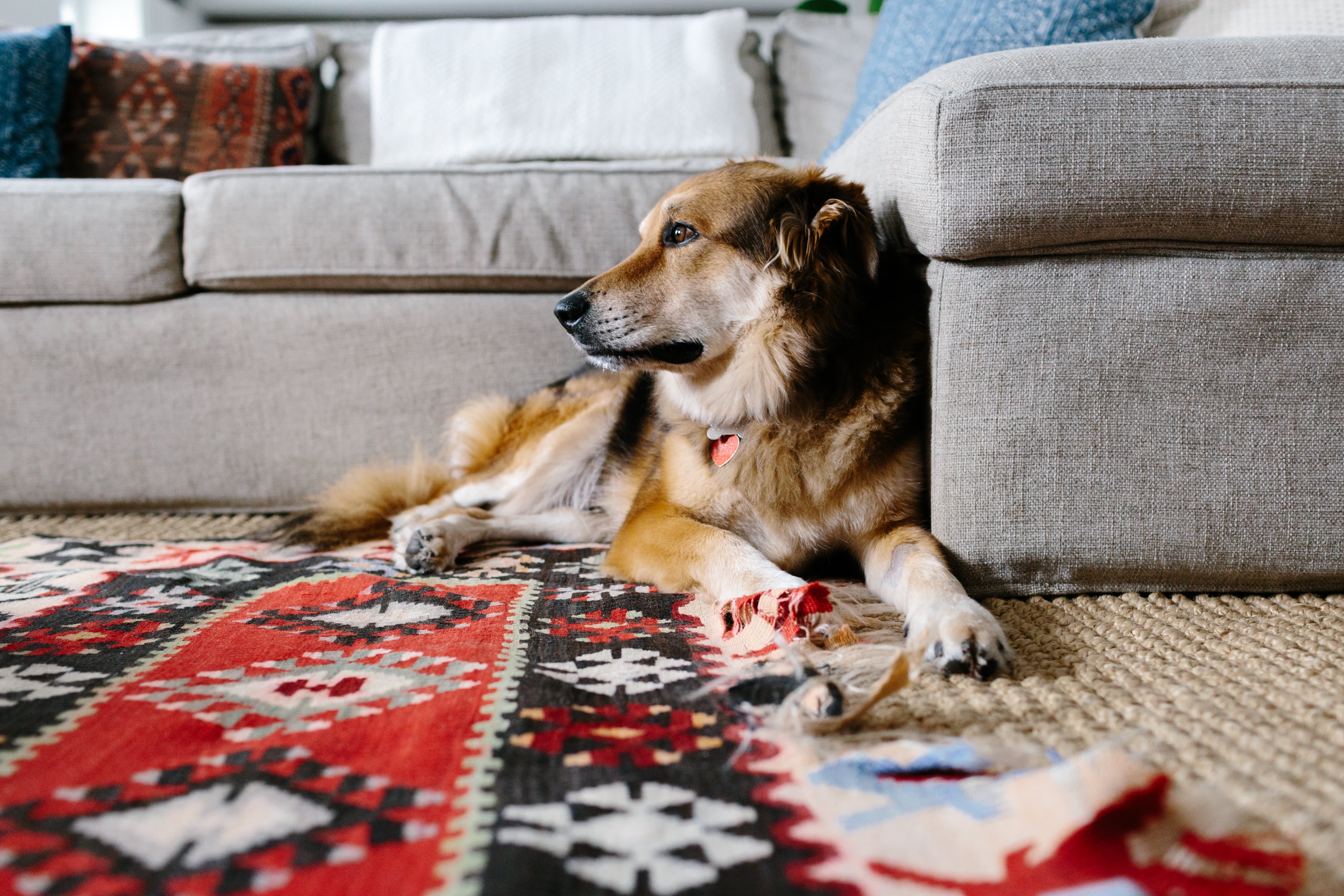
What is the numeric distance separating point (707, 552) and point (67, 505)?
174cm

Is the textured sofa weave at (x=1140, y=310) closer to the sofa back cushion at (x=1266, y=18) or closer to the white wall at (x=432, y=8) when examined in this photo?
the sofa back cushion at (x=1266, y=18)

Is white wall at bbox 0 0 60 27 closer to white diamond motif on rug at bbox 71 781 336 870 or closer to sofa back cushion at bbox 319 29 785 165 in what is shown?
sofa back cushion at bbox 319 29 785 165

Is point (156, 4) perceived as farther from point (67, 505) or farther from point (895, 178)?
point (895, 178)

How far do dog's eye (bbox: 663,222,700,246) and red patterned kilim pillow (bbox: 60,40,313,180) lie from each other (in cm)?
192

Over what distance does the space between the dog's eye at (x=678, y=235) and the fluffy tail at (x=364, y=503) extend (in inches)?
35.0

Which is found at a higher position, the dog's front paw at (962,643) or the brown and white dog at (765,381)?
the brown and white dog at (765,381)

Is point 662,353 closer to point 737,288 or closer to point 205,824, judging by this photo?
point 737,288

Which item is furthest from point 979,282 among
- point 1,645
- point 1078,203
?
point 1,645

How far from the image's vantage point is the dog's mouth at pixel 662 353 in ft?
4.63

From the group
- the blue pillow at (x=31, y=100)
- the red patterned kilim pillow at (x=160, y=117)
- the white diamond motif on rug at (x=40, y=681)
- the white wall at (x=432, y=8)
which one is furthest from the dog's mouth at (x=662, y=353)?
the white wall at (x=432, y=8)

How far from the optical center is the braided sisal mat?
0.69 meters

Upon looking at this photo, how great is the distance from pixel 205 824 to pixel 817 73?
10.1 ft

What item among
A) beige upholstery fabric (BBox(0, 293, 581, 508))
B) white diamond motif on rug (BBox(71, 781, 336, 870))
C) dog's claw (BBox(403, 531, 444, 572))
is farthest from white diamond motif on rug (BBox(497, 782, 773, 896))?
beige upholstery fabric (BBox(0, 293, 581, 508))

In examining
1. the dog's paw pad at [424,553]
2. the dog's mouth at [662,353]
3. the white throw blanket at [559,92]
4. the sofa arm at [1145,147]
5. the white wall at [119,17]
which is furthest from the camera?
the white wall at [119,17]
